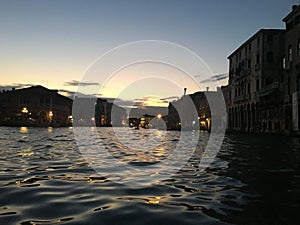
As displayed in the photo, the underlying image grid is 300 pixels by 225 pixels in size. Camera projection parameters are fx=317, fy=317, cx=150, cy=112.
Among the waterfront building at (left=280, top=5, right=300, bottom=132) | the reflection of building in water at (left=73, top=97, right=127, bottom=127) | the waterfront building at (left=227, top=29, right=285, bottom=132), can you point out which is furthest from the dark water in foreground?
the reflection of building in water at (left=73, top=97, right=127, bottom=127)

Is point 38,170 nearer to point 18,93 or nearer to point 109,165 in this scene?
point 109,165

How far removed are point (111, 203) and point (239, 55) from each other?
224ft

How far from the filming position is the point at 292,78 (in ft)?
142

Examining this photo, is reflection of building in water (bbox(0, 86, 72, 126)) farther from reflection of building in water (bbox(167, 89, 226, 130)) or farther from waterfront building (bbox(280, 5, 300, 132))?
waterfront building (bbox(280, 5, 300, 132))

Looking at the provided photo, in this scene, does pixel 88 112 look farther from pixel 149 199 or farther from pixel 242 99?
pixel 149 199

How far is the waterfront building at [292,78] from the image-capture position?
41.7 meters

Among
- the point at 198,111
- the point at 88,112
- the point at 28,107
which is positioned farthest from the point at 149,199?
the point at 88,112

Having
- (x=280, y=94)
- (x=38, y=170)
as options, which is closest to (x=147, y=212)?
(x=38, y=170)

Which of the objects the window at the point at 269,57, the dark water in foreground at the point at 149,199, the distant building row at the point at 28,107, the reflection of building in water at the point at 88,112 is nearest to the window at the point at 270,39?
the window at the point at 269,57

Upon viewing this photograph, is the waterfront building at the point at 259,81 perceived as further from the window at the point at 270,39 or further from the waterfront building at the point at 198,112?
the waterfront building at the point at 198,112

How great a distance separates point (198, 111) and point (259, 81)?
56652mm

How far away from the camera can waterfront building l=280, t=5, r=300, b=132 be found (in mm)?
41688

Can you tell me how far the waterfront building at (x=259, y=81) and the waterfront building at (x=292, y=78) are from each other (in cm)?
242

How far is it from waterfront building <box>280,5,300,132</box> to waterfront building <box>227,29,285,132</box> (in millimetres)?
2420
